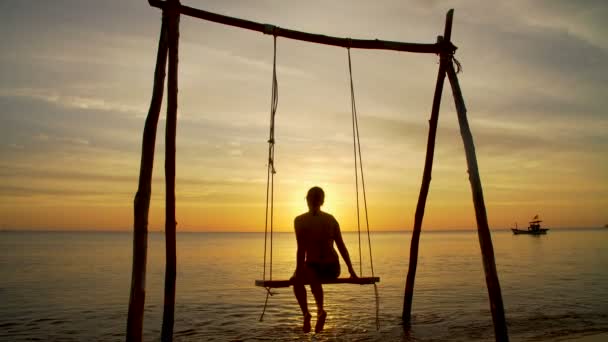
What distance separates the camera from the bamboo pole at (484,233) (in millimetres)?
6902

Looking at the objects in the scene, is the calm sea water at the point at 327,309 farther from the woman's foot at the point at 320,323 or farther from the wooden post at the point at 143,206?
the wooden post at the point at 143,206

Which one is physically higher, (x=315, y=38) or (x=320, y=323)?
(x=315, y=38)

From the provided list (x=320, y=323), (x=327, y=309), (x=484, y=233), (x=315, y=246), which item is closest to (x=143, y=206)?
(x=315, y=246)

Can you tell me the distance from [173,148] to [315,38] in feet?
9.53

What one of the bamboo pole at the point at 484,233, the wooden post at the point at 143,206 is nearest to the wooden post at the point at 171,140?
the wooden post at the point at 143,206

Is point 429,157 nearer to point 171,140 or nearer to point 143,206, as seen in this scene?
point 171,140

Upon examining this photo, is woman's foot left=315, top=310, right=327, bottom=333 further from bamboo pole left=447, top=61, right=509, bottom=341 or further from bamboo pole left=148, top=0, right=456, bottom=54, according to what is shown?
bamboo pole left=148, top=0, right=456, bottom=54

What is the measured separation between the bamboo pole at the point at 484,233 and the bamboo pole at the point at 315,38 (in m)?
1.16

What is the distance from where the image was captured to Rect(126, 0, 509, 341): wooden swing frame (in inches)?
233

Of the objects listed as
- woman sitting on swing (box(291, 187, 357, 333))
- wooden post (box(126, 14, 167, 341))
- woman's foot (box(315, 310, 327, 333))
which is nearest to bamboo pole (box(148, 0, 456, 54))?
wooden post (box(126, 14, 167, 341))

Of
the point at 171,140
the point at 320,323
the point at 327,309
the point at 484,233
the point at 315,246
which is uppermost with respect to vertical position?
the point at 171,140

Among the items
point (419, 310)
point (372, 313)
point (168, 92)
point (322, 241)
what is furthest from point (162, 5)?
point (419, 310)

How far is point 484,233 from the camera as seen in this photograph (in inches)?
277

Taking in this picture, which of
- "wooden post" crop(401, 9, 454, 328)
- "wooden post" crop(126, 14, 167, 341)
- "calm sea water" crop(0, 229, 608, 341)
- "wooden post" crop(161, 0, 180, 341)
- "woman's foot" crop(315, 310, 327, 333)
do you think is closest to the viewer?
"wooden post" crop(126, 14, 167, 341)
